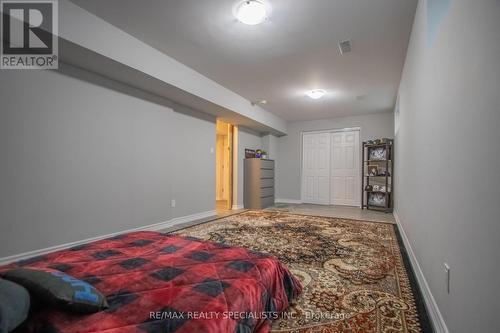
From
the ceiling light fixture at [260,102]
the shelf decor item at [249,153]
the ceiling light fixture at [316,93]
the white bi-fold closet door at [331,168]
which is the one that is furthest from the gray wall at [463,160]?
the white bi-fold closet door at [331,168]

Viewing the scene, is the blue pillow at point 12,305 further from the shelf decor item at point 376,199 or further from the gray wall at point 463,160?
the shelf decor item at point 376,199

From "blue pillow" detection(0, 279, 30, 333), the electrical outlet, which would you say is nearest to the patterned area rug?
the electrical outlet

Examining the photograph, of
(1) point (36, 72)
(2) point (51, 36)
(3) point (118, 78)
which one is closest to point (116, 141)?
(3) point (118, 78)

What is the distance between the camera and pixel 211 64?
12.2 feet

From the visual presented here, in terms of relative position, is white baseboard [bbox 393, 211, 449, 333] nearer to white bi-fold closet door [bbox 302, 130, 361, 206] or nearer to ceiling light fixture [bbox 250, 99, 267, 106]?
ceiling light fixture [bbox 250, 99, 267, 106]

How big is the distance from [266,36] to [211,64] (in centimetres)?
110

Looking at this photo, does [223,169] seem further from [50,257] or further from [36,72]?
[50,257]

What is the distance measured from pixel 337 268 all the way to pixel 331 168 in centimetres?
513

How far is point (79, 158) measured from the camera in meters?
3.02

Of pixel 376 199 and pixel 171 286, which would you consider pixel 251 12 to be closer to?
pixel 171 286

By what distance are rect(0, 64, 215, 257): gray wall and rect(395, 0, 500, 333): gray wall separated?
11.7ft

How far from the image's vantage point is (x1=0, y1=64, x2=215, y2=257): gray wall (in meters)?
2.50

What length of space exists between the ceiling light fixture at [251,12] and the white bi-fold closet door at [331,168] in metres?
5.23

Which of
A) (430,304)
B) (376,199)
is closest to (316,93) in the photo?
(376,199)
